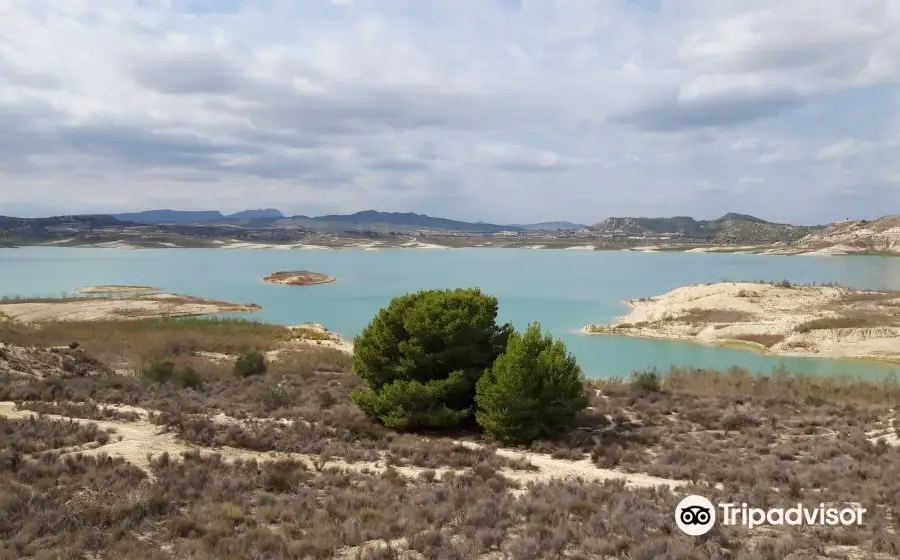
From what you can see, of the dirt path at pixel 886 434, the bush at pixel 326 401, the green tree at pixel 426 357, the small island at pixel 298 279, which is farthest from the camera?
the small island at pixel 298 279

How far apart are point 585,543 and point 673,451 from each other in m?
7.00

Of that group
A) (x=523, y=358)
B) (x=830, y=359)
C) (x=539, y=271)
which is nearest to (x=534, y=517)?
(x=523, y=358)

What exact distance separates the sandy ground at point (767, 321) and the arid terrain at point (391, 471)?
16.3m

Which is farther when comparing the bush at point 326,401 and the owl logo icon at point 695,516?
the bush at point 326,401

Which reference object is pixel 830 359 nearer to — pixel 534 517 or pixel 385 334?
pixel 385 334

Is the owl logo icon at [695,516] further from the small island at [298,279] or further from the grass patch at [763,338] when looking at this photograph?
the small island at [298,279]

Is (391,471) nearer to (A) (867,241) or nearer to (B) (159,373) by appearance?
(B) (159,373)

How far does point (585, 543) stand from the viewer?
807 centimetres

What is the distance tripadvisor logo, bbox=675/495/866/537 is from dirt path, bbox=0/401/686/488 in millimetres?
2189

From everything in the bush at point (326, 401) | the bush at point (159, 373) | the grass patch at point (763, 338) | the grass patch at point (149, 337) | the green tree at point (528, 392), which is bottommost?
the grass patch at point (763, 338)

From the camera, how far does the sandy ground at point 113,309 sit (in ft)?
146

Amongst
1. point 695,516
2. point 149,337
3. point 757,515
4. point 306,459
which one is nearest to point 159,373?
point 306,459

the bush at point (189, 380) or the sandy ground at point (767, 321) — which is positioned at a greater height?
the bush at point (189, 380)

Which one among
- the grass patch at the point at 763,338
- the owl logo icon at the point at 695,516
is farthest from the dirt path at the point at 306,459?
the grass patch at the point at 763,338
